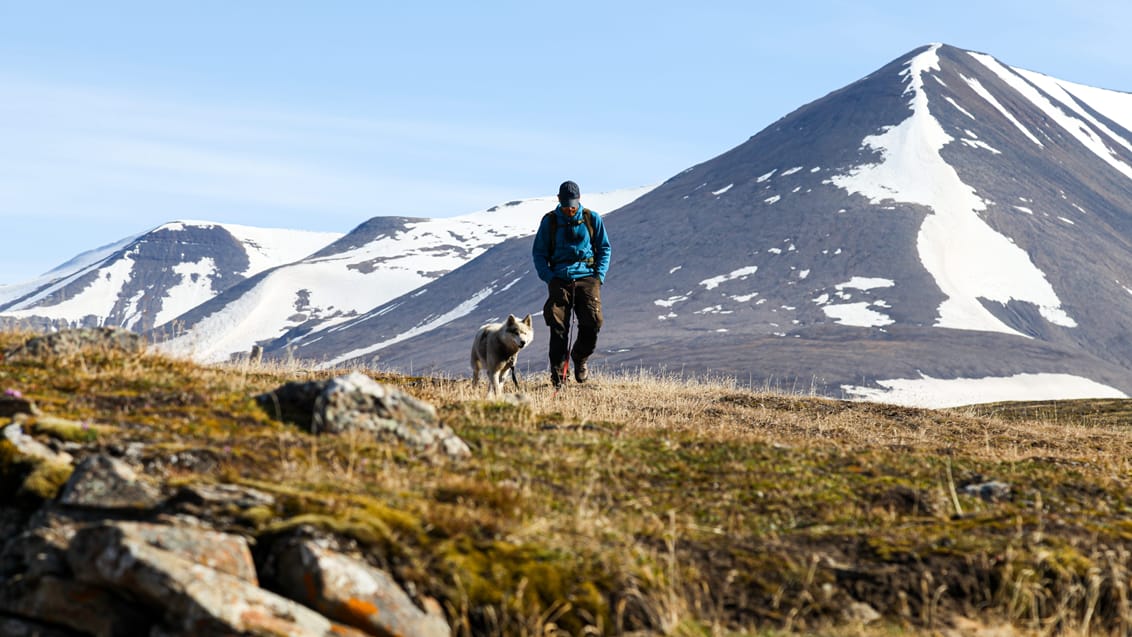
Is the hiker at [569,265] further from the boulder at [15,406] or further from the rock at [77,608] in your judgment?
the rock at [77,608]

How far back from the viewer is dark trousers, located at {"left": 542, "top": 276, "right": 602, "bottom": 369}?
19109 millimetres

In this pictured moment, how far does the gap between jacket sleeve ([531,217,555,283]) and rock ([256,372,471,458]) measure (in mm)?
8774

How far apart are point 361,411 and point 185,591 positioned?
4.05 meters

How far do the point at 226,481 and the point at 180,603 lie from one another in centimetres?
152

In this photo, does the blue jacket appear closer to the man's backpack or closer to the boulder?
the man's backpack

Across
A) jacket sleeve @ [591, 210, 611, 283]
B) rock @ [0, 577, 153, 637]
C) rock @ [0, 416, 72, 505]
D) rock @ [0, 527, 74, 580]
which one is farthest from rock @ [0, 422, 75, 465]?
jacket sleeve @ [591, 210, 611, 283]

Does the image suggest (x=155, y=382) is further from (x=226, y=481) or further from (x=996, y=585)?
(x=996, y=585)

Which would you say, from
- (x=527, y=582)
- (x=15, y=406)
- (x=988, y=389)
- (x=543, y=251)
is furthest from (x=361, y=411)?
(x=988, y=389)

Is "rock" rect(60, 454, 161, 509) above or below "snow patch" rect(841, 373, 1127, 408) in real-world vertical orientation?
above

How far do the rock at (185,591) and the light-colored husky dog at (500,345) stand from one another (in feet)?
35.2

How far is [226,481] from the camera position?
7.46 m

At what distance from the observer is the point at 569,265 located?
749 inches

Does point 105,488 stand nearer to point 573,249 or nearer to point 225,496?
point 225,496

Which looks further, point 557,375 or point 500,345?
point 557,375
